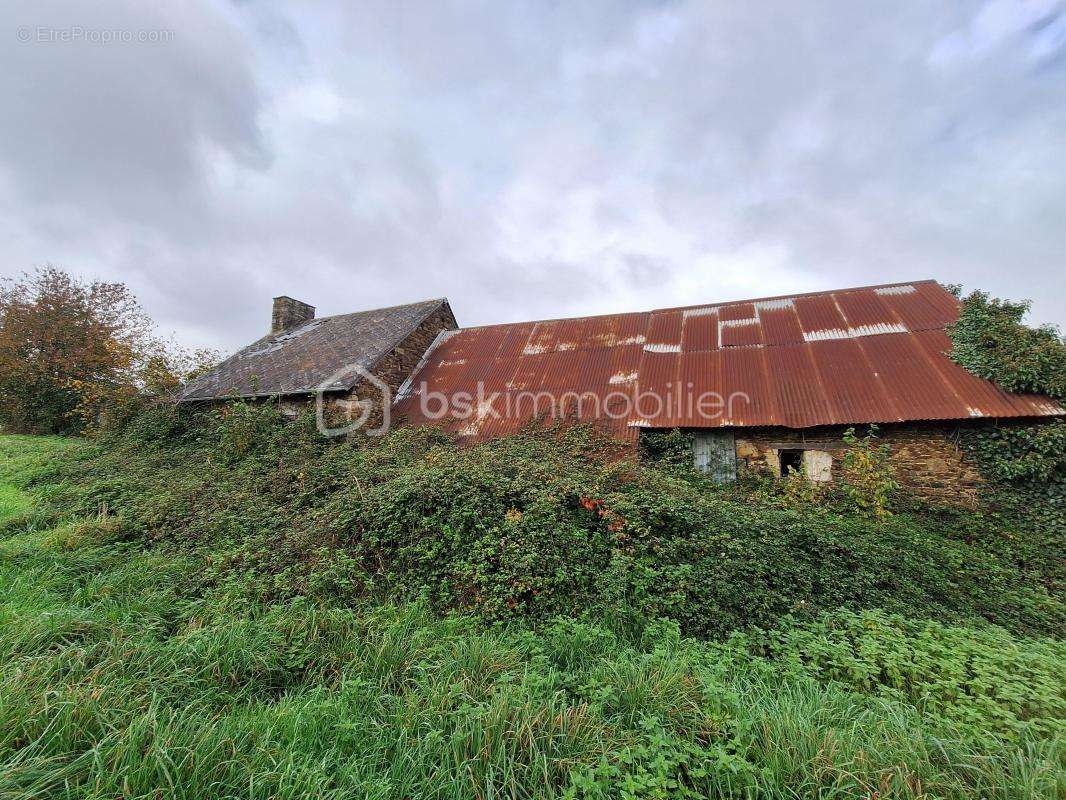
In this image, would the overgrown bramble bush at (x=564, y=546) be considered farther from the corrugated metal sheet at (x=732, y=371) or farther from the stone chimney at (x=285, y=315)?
the stone chimney at (x=285, y=315)

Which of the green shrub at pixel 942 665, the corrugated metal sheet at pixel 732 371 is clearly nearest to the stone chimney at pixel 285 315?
the corrugated metal sheet at pixel 732 371

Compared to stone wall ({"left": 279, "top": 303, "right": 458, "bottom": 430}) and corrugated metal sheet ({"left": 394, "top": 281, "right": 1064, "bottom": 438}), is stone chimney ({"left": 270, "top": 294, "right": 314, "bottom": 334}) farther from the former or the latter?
corrugated metal sheet ({"left": 394, "top": 281, "right": 1064, "bottom": 438})

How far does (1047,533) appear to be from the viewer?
7031mm

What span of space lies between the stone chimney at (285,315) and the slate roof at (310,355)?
760 millimetres

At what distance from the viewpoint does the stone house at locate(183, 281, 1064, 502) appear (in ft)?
26.8

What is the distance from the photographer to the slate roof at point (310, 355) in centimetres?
1173

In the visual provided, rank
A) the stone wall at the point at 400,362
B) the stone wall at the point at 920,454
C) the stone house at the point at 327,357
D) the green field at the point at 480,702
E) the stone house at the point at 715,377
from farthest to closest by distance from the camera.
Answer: the stone house at the point at 327,357 → the stone wall at the point at 400,362 → the stone house at the point at 715,377 → the stone wall at the point at 920,454 → the green field at the point at 480,702

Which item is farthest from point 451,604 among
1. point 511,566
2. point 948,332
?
point 948,332

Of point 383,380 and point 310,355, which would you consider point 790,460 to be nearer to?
point 383,380

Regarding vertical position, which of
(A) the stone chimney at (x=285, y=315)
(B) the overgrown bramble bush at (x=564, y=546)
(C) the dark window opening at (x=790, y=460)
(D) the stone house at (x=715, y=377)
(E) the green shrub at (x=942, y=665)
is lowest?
(E) the green shrub at (x=942, y=665)

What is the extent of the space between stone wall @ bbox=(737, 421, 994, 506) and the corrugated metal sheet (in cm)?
41

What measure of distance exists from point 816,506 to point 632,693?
6.12 meters

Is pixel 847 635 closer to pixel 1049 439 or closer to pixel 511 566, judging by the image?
pixel 511 566

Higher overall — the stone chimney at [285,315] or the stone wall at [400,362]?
the stone chimney at [285,315]
